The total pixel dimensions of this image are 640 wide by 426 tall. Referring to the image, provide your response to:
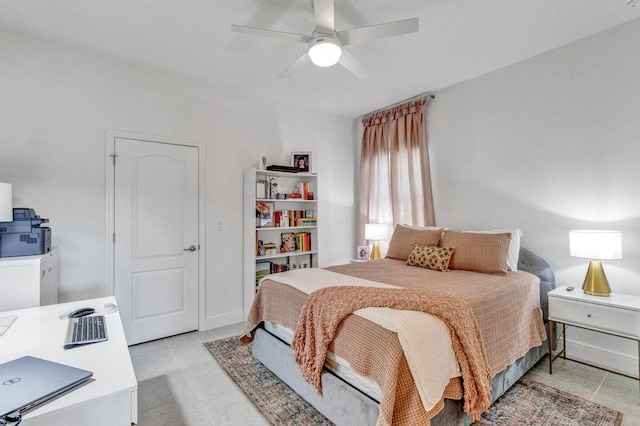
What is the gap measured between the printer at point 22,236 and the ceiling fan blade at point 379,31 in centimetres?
252

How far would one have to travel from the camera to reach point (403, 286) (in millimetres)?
2318

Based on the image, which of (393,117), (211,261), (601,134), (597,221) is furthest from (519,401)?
(393,117)

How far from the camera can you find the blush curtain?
12.7ft

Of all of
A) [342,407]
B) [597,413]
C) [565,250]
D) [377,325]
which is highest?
[565,250]

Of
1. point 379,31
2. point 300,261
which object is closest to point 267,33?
point 379,31

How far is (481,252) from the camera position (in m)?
2.79

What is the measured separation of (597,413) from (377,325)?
165 cm

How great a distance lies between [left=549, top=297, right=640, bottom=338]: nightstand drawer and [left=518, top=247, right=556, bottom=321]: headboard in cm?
27

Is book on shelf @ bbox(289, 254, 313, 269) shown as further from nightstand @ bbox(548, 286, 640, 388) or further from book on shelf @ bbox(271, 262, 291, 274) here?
nightstand @ bbox(548, 286, 640, 388)

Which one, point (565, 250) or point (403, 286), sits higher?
point (565, 250)

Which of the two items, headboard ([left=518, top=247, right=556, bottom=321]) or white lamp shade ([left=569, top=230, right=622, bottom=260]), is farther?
headboard ([left=518, top=247, right=556, bottom=321])

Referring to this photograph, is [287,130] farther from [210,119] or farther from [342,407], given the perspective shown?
[342,407]

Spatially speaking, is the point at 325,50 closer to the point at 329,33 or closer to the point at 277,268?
the point at 329,33

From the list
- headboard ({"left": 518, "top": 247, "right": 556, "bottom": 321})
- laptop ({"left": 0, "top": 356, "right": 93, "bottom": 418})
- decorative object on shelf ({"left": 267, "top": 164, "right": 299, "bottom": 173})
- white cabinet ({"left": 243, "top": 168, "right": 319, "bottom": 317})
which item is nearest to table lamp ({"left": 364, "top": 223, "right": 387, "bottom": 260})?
white cabinet ({"left": 243, "top": 168, "right": 319, "bottom": 317})
